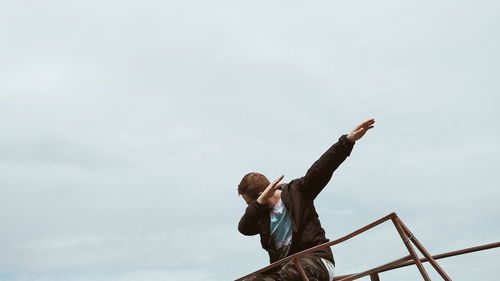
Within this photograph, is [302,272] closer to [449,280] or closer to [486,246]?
[449,280]

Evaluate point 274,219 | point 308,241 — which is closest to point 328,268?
point 308,241

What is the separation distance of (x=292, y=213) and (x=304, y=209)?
136mm

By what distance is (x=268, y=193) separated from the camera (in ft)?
24.5

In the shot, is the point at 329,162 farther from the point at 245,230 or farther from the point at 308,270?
the point at 245,230

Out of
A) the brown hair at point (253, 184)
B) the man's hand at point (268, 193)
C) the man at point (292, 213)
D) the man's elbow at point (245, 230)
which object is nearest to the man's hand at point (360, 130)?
the man at point (292, 213)

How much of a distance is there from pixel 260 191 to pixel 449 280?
93.2 inches

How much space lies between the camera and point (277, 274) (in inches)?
290

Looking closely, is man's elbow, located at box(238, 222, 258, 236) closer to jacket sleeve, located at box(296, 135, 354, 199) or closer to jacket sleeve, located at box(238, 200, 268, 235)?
jacket sleeve, located at box(238, 200, 268, 235)

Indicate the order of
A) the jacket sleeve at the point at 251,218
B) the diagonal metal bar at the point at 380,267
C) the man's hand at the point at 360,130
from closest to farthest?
the diagonal metal bar at the point at 380,267 < the man's hand at the point at 360,130 < the jacket sleeve at the point at 251,218

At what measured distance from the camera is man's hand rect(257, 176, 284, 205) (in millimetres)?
7395

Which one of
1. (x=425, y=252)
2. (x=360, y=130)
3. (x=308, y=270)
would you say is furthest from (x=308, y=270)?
(x=360, y=130)

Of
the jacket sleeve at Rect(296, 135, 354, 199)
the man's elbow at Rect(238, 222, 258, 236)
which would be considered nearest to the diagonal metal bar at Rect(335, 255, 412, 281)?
the jacket sleeve at Rect(296, 135, 354, 199)

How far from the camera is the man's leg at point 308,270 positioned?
6.98 metres

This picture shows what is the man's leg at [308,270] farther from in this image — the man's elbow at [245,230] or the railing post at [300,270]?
the man's elbow at [245,230]
